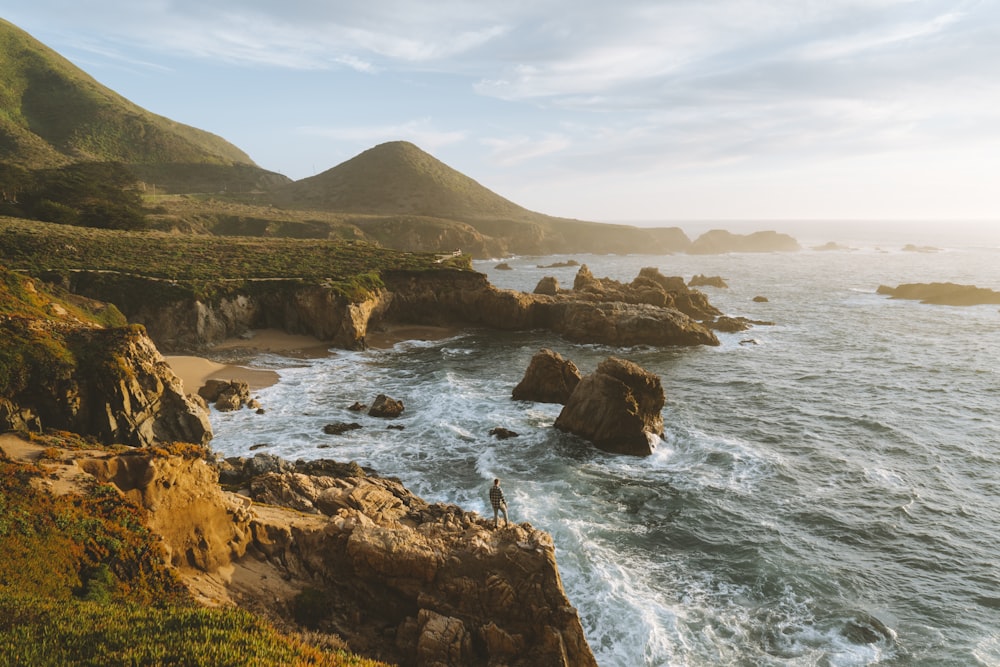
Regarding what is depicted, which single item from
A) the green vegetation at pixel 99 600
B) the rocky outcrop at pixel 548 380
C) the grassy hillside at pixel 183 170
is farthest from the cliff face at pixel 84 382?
the grassy hillside at pixel 183 170

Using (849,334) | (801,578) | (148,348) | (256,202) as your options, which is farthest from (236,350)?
(256,202)

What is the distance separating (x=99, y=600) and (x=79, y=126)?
184 metres

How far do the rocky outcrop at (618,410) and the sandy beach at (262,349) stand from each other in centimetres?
2475

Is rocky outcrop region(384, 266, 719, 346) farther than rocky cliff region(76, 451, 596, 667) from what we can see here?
Yes

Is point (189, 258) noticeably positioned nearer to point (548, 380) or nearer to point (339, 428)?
point (339, 428)

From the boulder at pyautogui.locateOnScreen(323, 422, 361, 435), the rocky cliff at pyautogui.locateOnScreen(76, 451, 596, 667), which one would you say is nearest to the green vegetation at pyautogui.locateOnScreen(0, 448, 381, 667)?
the rocky cliff at pyautogui.locateOnScreen(76, 451, 596, 667)

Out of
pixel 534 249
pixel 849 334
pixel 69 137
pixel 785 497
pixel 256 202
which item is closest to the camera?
pixel 785 497

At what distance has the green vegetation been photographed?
9367mm

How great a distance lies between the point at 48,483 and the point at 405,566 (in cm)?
969

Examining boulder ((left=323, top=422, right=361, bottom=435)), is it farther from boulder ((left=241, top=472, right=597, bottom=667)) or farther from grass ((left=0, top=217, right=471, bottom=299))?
grass ((left=0, top=217, right=471, bottom=299))

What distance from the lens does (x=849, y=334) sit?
217 ft

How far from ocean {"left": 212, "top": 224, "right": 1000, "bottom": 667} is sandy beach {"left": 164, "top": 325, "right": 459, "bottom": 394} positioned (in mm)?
2095

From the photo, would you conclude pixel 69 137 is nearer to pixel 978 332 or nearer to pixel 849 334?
pixel 849 334

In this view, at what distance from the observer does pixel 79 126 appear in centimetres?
14888
